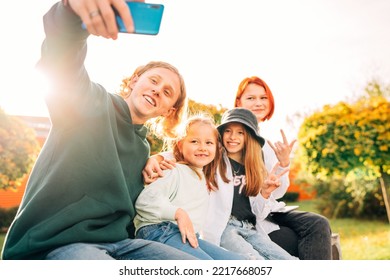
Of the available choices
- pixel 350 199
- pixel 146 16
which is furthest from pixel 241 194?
pixel 350 199

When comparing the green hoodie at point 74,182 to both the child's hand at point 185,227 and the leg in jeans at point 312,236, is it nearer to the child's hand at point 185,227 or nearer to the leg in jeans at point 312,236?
the child's hand at point 185,227

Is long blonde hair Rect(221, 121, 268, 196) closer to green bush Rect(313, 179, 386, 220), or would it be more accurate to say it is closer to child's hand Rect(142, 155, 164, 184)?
child's hand Rect(142, 155, 164, 184)

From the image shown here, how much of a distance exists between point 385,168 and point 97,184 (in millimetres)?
1790

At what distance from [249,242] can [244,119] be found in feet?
1.47

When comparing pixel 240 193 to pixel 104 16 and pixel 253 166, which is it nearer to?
pixel 253 166

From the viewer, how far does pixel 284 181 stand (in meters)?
1.71

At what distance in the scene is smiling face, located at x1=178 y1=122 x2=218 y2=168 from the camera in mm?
1530

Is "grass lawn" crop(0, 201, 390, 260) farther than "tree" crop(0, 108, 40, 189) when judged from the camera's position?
Yes

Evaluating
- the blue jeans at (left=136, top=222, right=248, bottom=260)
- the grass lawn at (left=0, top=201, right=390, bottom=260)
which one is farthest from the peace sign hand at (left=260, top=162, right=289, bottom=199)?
the grass lawn at (left=0, top=201, right=390, bottom=260)

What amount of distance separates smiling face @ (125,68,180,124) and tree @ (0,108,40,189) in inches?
27.9

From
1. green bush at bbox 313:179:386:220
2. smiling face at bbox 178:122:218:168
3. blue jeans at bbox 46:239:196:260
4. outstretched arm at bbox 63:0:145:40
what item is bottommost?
green bush at bbox 313:179:386:220

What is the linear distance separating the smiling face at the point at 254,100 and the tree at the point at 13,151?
0.93 meters

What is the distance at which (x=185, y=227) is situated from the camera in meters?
1.31
